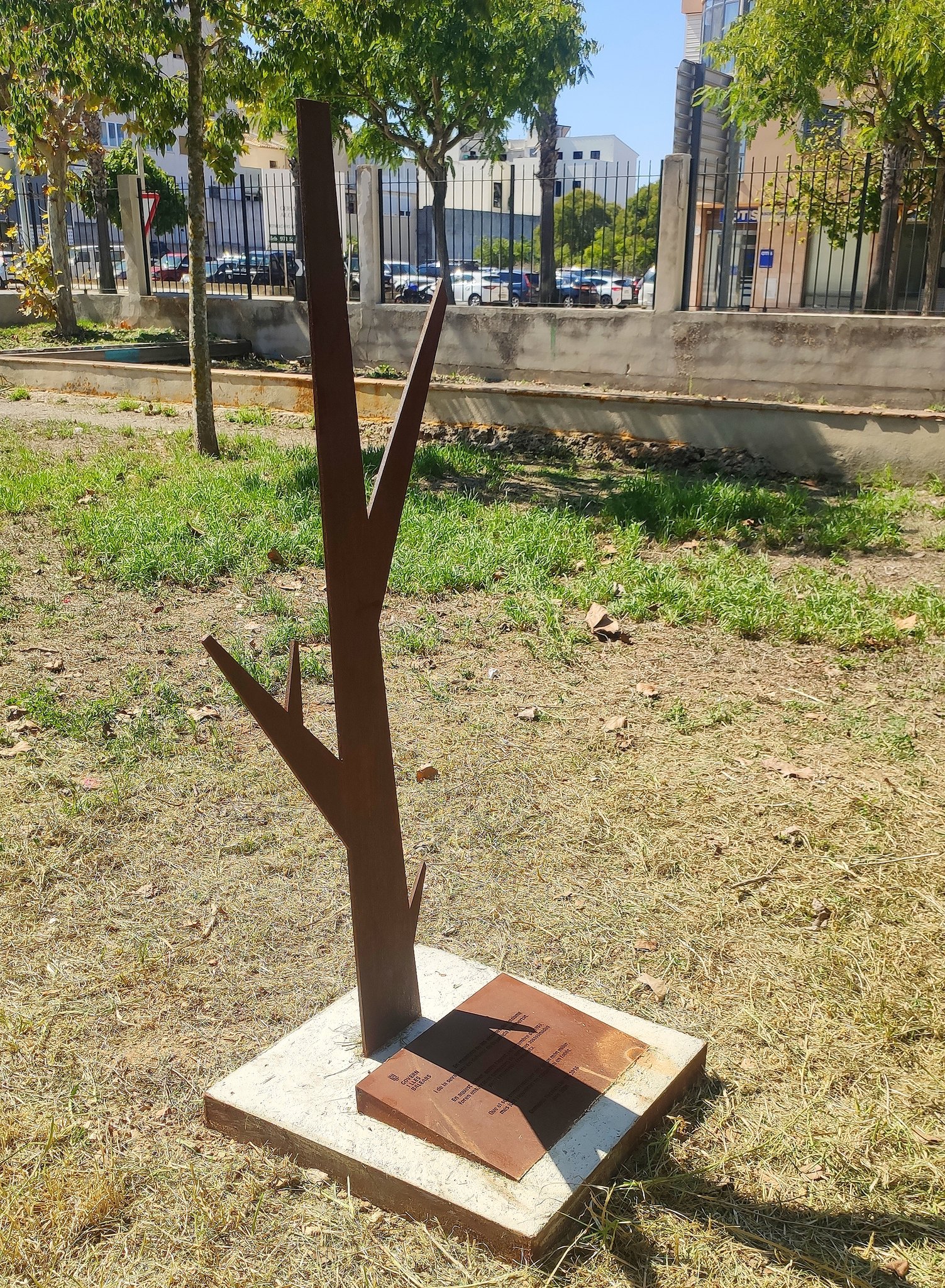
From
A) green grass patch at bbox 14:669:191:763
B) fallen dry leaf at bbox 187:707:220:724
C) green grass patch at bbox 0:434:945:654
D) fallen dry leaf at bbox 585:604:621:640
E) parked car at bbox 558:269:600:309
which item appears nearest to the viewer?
green grass patch at bbox 14:669:191:763

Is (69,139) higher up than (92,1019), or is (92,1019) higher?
(69,139)

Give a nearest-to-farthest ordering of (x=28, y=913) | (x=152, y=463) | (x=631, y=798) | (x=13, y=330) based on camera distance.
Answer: (x=28, y=913), (x=631, y=798), (x=152, y=463), (x=13, y=330)

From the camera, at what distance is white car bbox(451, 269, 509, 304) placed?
1914 centimetres

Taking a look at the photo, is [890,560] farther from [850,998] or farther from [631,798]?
[850,998]

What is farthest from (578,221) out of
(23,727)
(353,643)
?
(353,643)

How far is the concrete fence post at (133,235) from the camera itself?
659 inches

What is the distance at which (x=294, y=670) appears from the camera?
256 centimetres

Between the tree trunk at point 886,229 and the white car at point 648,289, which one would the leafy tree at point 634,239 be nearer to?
the white car at point 648,289

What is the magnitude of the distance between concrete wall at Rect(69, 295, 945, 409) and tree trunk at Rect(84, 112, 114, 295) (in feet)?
26.9

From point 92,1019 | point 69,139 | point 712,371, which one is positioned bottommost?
point 92,1019

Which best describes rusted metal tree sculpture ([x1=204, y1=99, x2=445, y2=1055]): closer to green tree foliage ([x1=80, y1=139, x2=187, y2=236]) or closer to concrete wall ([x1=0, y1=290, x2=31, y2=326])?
concrete wall ([x1=0, y1=290, x2=31, y2=326])

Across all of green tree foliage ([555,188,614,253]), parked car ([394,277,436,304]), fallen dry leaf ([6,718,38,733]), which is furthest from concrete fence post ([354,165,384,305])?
fallen dry leaf ([6,718,38,733])

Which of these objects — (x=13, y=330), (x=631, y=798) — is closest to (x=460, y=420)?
(x=631, y=798)

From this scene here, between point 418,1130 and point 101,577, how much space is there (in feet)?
15.4
